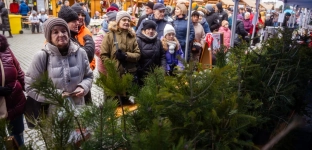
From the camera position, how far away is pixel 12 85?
255cm

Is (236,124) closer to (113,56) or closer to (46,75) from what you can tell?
(46,75)

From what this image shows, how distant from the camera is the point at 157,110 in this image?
111 cm

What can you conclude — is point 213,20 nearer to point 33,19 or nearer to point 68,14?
point 68,14

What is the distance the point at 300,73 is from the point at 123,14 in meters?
2.25

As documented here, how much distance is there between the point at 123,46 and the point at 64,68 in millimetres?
1359

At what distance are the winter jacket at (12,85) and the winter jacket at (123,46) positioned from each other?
125 centimetres

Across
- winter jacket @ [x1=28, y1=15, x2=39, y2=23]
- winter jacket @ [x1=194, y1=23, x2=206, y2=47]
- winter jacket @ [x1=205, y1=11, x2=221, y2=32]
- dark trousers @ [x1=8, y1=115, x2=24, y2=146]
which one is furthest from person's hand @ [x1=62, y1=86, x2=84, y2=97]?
winter jacket @ [x1=28, y1=15, x2=39, y2=23]

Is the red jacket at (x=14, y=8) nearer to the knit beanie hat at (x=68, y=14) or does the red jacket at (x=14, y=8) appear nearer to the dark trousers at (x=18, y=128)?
the knit beanie hat at (x=68, y=14)

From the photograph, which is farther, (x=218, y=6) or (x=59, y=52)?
(x=218, y=6)

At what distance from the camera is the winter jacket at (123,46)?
12.2 ft

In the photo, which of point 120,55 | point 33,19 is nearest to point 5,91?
point 120,55

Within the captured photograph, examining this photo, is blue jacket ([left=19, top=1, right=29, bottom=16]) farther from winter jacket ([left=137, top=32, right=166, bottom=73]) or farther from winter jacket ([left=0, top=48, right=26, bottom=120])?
winter jacket ([left=0, top=48, right=26, bottom=120])

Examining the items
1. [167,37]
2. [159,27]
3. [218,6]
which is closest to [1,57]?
[167,37]

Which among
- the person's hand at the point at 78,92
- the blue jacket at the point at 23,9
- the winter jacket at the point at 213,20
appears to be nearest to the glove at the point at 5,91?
the person's hand at the point at 78,92
